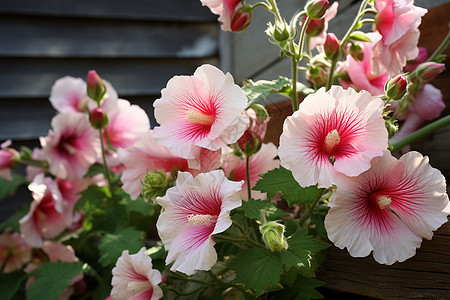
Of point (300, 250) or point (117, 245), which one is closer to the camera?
point (300, 250)

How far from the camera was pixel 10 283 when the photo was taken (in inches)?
45.9

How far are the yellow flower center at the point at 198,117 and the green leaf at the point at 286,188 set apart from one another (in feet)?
0.38

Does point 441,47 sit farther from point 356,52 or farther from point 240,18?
point 240,18

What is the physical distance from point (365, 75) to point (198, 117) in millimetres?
332

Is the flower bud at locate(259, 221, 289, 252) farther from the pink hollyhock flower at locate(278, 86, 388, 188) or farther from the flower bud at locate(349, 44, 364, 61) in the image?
the flower bud at locate(349, 44, 364, 61)

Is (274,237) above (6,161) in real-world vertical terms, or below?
above

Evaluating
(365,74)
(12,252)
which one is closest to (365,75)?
(365,74)

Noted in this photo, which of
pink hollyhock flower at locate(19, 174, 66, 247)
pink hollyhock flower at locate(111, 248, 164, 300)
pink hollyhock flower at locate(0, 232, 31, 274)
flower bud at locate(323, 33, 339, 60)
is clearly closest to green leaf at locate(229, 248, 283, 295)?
pink hollyhock flower at locate(111, 248, 164, 300)

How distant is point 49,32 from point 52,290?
1.26 metres

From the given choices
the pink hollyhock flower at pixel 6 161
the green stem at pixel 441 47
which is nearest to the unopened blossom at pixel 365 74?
the green stem at pixel 441 47

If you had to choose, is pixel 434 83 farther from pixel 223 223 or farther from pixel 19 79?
pixel 19 79

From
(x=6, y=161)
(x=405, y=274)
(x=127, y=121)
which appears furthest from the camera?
(x=6, y=161)

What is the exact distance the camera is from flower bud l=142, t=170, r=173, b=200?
0.64 m

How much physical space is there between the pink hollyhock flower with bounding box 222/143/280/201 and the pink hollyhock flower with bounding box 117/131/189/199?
0.08 meters
